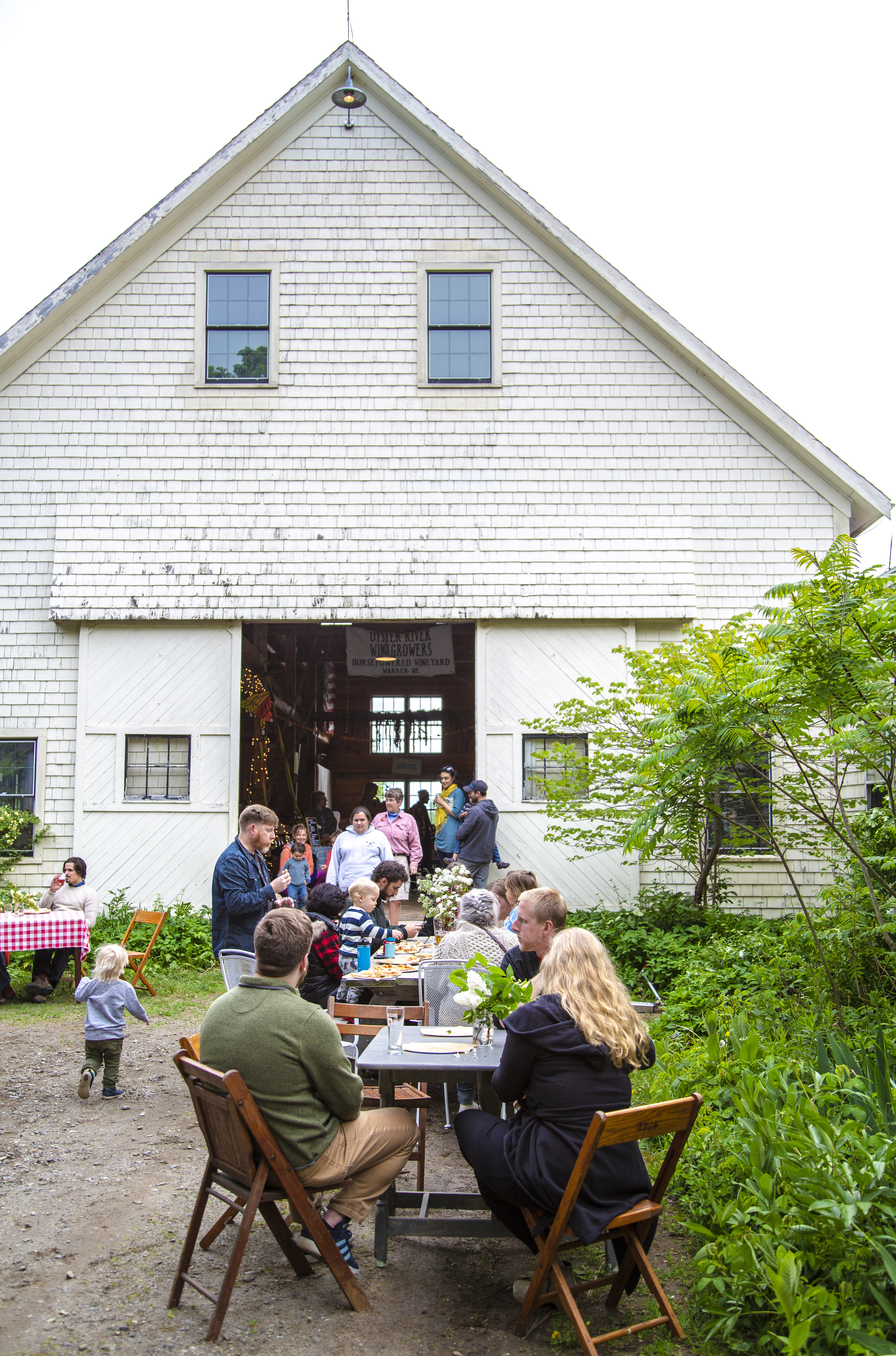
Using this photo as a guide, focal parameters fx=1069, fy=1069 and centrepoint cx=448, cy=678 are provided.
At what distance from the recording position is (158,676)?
40.0 ft

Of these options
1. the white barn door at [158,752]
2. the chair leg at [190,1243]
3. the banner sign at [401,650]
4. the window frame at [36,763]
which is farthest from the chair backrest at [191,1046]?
the banner sign at [401,650]

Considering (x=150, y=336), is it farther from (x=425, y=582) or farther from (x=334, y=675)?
(x=334, y=675)

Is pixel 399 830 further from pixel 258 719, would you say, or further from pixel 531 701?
pixel 258 719

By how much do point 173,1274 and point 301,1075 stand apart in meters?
1.18

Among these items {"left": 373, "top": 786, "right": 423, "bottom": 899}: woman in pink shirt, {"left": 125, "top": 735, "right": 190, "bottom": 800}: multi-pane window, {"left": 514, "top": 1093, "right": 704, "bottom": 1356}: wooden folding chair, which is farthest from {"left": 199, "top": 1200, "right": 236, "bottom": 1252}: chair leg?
{"left": 373, "top": 786, "right": 423, "bottom": 899}: woman in pink shirt

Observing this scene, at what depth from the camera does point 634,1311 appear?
4.12 meters

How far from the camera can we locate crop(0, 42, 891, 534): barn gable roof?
481 inches

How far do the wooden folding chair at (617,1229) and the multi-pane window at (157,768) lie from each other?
8.86 meters

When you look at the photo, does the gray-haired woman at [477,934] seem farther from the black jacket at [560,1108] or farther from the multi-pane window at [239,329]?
the multi-pane window at [239,329]

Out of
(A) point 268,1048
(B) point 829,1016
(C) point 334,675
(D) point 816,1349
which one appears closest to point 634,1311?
(D) point 816,1349

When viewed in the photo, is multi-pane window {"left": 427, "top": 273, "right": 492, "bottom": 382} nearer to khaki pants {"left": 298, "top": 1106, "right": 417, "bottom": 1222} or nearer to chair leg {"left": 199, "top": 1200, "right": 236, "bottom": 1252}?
khaki pants {"left": 298, "top": 1106, "right": 417, "bottom": 1222}

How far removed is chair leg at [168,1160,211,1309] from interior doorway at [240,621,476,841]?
1178 cm

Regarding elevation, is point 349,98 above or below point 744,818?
above

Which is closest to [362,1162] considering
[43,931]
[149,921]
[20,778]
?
[43,931]
